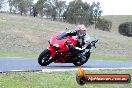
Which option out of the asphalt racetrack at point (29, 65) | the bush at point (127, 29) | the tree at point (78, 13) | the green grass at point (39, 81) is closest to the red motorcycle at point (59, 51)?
the asphalt racetrack at point (29, 65)

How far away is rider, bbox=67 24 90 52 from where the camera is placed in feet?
49.6

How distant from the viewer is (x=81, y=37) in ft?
50.0

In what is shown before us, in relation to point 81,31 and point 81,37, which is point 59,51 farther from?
point 81,31

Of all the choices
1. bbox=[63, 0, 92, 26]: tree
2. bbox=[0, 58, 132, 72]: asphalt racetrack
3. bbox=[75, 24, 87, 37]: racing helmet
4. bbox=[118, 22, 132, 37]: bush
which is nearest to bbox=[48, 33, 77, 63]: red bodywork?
bbox=[75, 24, 87, 37]: racing helmet

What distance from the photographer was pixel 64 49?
15328mm

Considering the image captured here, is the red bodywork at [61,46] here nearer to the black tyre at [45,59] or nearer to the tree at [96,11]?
the black tyre at [45,59]

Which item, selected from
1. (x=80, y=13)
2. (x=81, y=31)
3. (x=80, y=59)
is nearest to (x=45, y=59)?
(x=80, y=59)

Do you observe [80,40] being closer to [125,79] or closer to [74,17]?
[125,79]

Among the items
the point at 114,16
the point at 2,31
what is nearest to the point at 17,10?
the point at 2,31


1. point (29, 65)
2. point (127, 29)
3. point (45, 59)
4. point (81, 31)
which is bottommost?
point (127, 29)

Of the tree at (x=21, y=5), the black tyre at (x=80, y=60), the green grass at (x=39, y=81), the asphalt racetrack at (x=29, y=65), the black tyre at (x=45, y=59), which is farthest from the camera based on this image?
the tree at (x=21, y=5)

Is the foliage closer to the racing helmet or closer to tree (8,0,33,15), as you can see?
tree (8,0,33,15)

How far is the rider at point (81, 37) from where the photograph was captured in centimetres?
1511

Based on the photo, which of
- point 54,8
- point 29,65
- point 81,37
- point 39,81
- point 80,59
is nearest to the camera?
point 39,81
